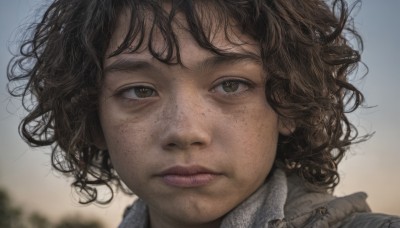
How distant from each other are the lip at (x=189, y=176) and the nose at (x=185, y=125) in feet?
0.22

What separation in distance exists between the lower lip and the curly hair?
0.33 meters

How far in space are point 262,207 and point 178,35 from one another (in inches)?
24.3

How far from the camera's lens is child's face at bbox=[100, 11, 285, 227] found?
189 cm

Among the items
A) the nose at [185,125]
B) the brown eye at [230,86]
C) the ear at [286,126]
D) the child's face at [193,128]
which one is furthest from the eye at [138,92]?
the ear at [286,126]

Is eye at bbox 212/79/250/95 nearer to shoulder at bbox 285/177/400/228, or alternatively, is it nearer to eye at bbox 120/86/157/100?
eye at bbox 120/86/157/100

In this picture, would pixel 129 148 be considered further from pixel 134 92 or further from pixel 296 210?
pixel 296 210

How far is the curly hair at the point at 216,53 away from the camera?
197cm

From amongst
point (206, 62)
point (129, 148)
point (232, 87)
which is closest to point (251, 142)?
point (232, 87)

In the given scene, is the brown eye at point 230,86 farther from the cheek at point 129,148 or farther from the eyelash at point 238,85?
the cheek at point 129,148

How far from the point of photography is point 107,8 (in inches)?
82.4

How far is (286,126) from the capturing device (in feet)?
7.09

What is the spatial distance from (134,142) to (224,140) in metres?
0.30

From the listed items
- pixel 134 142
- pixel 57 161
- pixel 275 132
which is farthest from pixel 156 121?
pixel 57 161

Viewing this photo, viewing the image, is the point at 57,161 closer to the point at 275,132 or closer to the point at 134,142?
the point at 134,142
